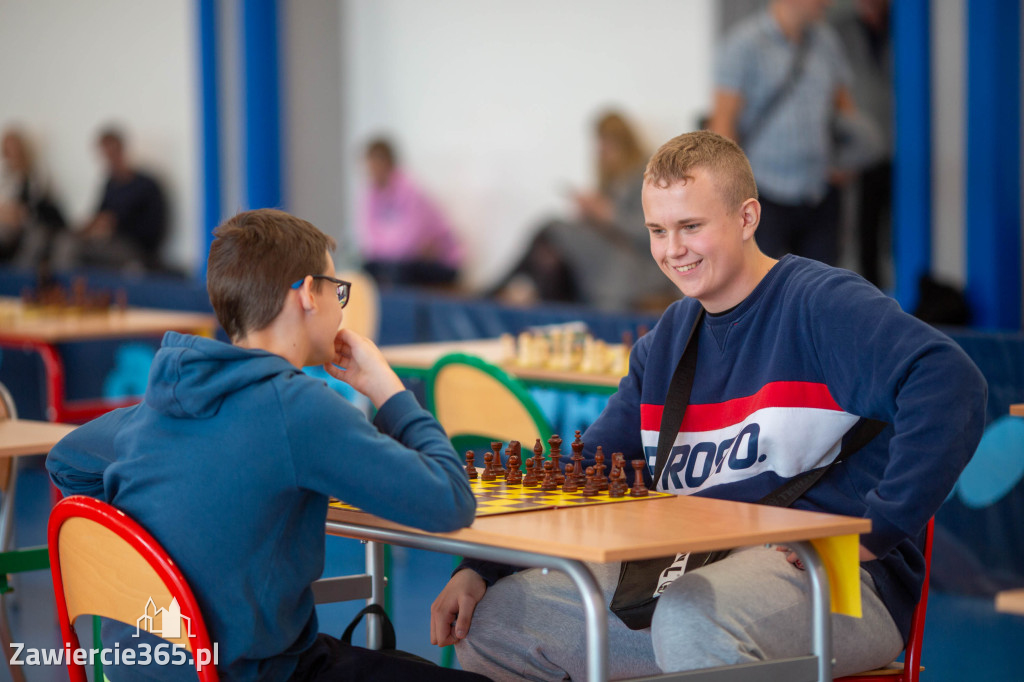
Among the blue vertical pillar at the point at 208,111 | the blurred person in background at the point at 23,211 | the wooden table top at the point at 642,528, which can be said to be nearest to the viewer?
the wooden table top at the point at 642,528

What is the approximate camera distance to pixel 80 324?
6102 millimetres

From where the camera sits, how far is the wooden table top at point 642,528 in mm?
1597

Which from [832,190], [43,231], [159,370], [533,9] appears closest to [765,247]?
[832,190]

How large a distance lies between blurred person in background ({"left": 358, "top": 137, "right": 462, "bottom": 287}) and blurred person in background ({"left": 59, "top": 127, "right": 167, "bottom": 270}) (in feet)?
7.44

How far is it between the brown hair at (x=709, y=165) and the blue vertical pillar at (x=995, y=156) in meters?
3.08

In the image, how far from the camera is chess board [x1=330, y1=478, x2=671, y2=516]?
191 cm

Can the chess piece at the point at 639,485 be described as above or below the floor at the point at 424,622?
above

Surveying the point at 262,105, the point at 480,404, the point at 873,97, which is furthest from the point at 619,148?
the point at 480,404

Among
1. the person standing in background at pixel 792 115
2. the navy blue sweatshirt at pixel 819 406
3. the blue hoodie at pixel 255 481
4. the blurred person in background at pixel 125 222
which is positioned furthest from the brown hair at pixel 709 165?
the blurred person in background at pixel 125 222

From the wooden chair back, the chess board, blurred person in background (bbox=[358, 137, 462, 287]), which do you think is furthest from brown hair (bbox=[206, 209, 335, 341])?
blurred person in background (bbox=[358, 137, 462, 287])

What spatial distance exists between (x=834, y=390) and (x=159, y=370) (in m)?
1.08

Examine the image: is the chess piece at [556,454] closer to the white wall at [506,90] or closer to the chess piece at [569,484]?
the chess piece at [569,484]

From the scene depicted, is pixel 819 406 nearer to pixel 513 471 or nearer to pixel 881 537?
pixel 881 537

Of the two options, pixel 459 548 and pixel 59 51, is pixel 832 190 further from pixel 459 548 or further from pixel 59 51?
pixel 59 51
